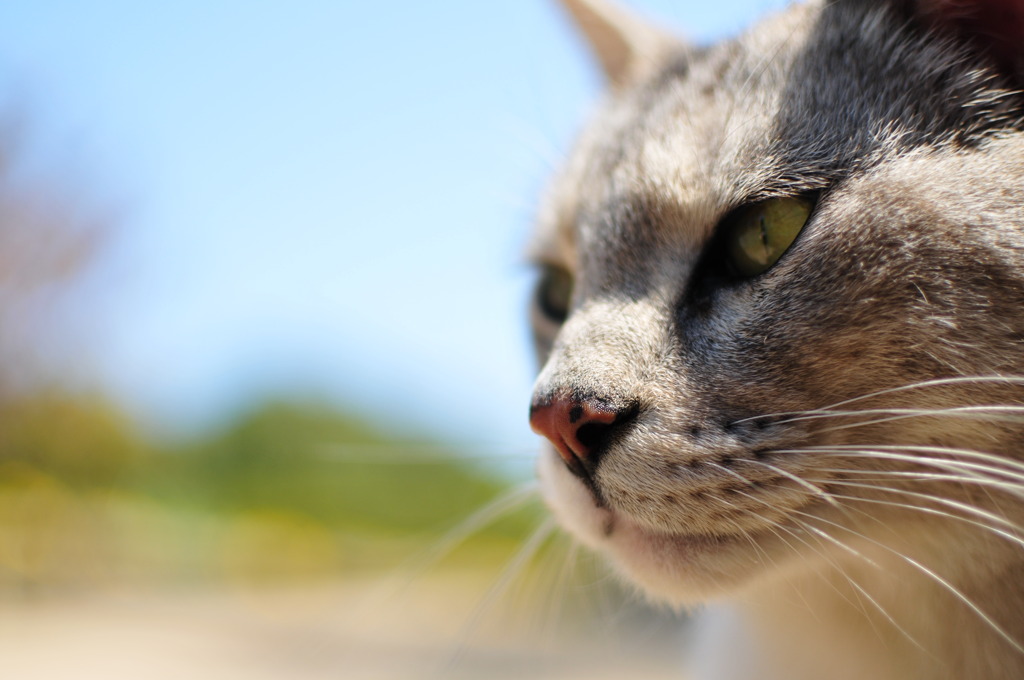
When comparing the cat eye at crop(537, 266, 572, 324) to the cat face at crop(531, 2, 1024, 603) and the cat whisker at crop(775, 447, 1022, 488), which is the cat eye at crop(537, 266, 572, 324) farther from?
the cat whisker at crop(775, 447, 1022, 488)

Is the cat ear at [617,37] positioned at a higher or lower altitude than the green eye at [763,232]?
higher

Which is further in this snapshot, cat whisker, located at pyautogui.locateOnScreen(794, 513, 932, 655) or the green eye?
the green eye

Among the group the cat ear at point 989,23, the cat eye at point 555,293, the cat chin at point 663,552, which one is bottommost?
the cat chin at point 663,552

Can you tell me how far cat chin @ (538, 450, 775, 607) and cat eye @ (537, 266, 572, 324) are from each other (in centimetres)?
44

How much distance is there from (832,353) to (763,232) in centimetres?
17

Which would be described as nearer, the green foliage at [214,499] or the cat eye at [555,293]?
the cat eye at [555,293]

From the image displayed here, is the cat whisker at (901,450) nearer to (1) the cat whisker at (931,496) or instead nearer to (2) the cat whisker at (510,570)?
(1) the cat whisker at (931,496)

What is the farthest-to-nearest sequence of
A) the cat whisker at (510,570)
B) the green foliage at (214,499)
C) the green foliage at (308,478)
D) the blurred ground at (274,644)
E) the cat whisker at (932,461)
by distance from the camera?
the green foliage at (308,478) < the green foliage at (214,499) < the blurred ground at (274,644) < the cat whisker at (510,570) < the cat whisker at (932,461)

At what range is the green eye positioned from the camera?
0.89 metres

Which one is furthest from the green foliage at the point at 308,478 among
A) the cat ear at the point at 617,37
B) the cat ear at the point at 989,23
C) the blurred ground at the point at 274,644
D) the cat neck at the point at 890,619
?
the cat ear at the point at 989,23

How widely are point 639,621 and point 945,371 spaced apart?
1.80m

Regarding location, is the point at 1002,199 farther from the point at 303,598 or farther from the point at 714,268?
the point at 303,598

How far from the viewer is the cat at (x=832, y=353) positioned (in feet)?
2.57

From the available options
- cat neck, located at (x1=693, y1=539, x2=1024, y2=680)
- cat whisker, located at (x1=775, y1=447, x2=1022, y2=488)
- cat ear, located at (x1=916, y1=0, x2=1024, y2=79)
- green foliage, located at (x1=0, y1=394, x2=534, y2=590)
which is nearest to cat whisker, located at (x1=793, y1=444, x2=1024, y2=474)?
cat whisker, located at (x1=775, y1=447, x2=1022, y2=488)
